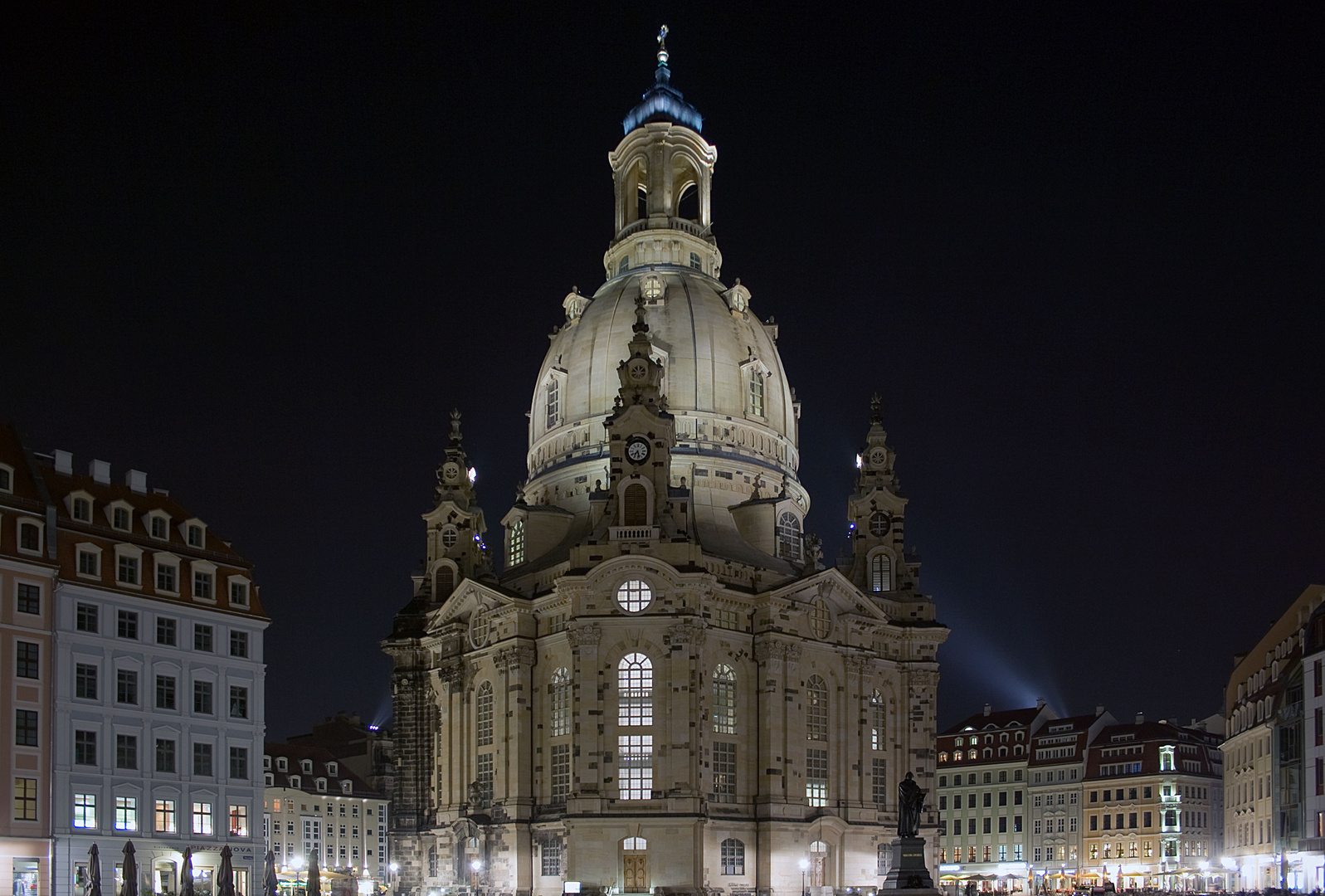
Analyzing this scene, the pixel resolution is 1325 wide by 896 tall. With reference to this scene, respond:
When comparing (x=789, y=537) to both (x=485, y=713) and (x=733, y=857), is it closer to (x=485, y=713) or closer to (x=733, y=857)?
(x=485, y=713)

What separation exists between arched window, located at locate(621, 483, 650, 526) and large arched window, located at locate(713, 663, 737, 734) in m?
10.3

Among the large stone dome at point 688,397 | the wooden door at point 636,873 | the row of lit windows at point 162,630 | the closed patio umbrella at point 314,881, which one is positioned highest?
the large stone dome at point 688,397

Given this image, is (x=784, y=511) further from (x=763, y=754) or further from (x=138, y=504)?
(x=138, y=504)

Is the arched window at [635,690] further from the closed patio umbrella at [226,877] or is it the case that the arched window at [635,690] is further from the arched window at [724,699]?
the closed patio umbrella at [226,877]

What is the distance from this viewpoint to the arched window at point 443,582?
119 m

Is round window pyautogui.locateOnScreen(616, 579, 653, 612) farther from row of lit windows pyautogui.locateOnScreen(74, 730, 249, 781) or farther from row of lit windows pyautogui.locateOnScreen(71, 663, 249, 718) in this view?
row of lit windows pyautogui.locateOnScreen(74, 730, 249, 781)

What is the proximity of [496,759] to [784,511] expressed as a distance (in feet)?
87.4

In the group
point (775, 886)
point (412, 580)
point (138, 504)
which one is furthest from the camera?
point (412, 580)

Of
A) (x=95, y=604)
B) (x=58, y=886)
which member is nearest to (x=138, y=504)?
(x=95, y=604)

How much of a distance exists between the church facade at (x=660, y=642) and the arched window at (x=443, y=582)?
193mm

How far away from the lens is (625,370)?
108 meters

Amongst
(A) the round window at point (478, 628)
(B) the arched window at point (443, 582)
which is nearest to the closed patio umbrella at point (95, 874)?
(A) the round window at point (478, 628)

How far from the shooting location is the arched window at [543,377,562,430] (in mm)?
119812

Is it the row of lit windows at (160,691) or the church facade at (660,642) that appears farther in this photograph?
the church facade at (660,642)
